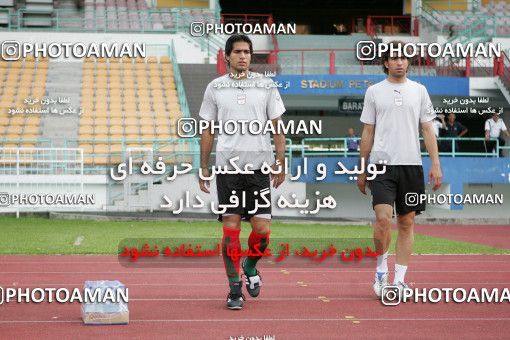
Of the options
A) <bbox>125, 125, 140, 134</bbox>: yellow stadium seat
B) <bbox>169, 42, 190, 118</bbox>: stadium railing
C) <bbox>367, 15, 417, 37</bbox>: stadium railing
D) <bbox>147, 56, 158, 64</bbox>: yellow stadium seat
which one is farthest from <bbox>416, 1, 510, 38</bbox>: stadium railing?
<bbox>125, 125, 140, 134</bbox>: yellow stadium seat

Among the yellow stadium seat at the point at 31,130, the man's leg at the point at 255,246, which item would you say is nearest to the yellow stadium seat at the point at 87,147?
the yellow stadium seat at the point at 31,130

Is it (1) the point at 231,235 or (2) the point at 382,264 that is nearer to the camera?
(1) the point at 231,235

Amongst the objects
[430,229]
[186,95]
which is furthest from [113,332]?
[186,95]

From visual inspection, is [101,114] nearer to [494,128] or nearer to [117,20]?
[117,20]

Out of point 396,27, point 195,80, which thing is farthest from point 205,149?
point 396,27

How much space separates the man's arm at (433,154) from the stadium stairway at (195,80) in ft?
77.0

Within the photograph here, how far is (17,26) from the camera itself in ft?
124

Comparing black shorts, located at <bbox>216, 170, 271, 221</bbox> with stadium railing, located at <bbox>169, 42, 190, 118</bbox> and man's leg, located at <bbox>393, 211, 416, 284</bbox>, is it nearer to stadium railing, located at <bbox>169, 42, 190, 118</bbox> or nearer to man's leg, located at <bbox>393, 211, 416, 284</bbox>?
man's leg, located at <bbox>393, 211, 416, 284</bbox>

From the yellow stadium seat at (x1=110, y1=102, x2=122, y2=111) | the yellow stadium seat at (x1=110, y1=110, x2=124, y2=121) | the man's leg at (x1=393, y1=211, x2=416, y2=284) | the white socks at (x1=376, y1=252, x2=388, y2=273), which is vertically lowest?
the white socks at (x1=376, y1=252, x2=388, y2=273)

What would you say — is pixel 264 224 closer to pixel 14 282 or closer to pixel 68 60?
pixel 14 282

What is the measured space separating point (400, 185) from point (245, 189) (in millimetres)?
1336

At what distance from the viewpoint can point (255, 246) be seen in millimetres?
9938

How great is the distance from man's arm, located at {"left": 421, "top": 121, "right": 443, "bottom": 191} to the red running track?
1.08 m

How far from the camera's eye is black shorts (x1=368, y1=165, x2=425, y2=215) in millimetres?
9977
